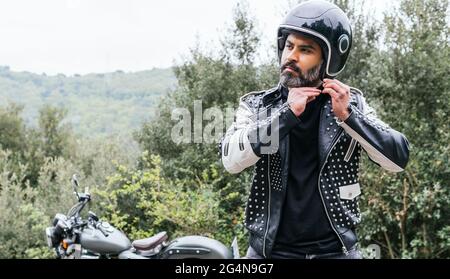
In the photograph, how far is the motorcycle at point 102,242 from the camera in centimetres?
412

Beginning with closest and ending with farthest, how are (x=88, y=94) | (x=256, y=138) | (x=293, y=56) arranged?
1. (x=256, y=138)
2. (x=293, y=56)
3. (x=88, y=94)

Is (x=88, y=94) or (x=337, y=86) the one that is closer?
(x=337, y=86)

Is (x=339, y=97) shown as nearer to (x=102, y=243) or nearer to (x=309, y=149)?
(x=309, y=149)

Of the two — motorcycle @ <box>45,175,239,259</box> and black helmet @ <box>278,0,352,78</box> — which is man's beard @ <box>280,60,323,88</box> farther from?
motorcycle @ <box>45,175,239,259</box>

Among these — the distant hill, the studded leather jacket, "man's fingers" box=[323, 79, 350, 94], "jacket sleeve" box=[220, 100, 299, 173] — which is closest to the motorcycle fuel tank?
the studded leather jacket

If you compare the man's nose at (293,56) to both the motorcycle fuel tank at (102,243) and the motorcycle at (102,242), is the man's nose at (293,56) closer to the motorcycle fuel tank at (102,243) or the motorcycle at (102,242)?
the motorcycle at (102,242)

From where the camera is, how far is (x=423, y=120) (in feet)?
17.1

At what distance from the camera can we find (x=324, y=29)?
192 cm

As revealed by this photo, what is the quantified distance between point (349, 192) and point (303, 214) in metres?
0.16

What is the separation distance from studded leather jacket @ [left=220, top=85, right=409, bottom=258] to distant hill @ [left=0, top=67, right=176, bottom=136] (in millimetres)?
8229

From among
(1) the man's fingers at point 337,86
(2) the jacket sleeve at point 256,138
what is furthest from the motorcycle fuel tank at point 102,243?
(1) the man's fingers at point 337,86

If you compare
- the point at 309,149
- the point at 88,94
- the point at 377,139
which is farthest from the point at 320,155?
the point at 88,94

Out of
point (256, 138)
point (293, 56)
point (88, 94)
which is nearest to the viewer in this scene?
point (256, 138)
